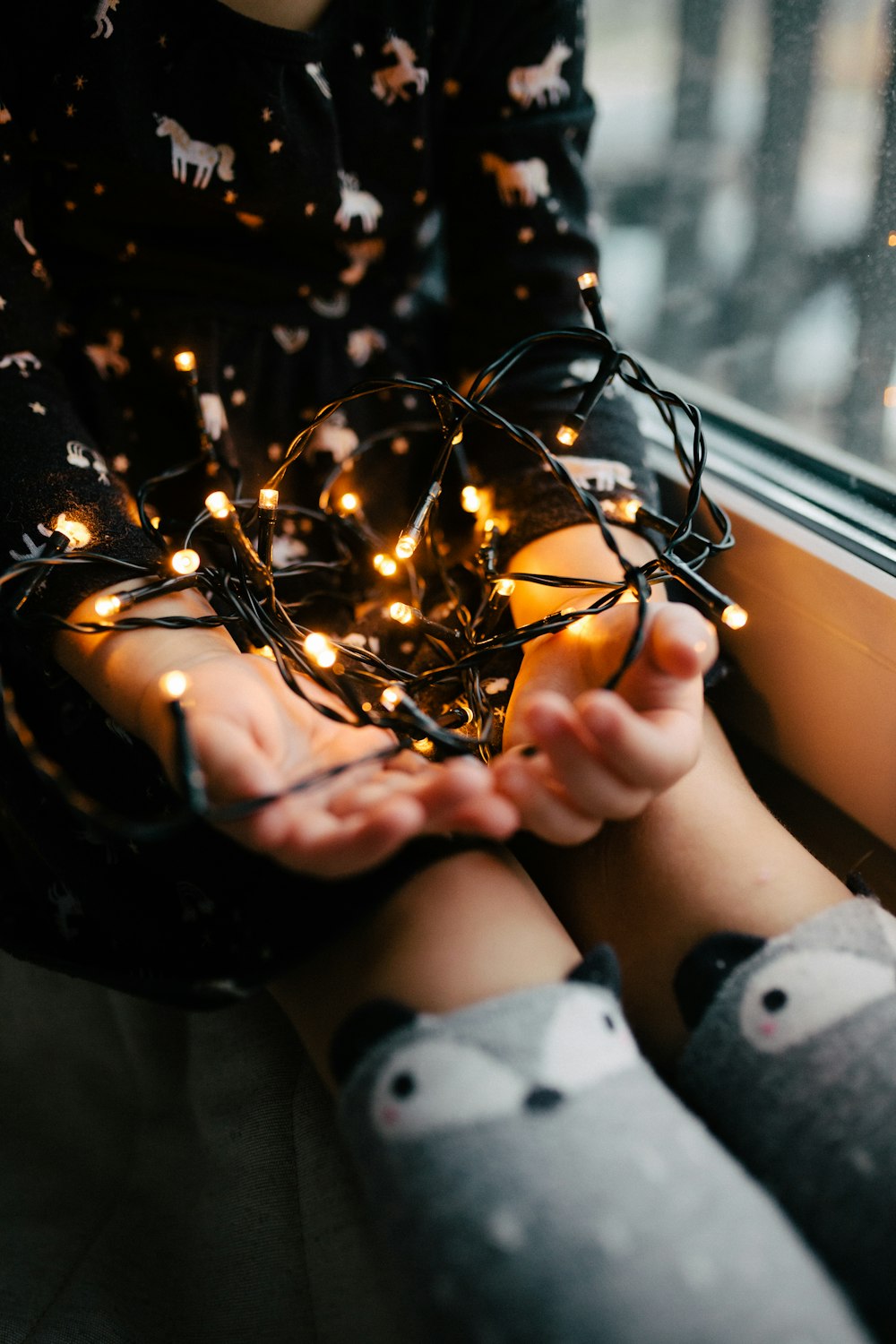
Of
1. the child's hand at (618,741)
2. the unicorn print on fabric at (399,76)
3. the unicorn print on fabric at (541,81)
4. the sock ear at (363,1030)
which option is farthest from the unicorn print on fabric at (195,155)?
the sock ear at (363,1030)

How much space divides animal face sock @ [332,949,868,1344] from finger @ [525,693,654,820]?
10cm

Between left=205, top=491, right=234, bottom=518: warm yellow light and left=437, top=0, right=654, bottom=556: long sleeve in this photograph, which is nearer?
left=205, top=491, right=234, bottom=518: warm yellow light

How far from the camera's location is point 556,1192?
0.33m

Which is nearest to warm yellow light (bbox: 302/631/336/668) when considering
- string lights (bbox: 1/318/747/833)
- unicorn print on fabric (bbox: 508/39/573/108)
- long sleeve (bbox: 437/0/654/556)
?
string lights (bbox: 1/318/747/833)

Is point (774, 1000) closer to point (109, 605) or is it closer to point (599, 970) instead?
point (599, 970)

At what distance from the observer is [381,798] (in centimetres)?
38

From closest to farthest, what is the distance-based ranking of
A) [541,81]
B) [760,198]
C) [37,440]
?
[37,440], [541,81], [760,198]

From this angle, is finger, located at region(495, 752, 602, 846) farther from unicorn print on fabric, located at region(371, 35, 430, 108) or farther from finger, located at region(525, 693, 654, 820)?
unicorn print on fabric, located at region(371, 35, 430, 108)

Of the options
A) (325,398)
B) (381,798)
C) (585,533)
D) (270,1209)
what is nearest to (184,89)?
(325,398)

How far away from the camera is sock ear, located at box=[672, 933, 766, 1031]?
0.42 m

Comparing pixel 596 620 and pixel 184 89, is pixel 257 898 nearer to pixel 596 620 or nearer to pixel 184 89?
pixel 596 620

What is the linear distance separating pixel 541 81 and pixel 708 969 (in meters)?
0.65

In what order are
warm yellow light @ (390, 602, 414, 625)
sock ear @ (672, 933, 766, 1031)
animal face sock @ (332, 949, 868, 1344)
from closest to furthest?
animal face sock @ (332, 949, 868, 1344) < sock ear @ (672, 933, 766, 1031) < warm yellow light @ (390, 602, 414, 625)

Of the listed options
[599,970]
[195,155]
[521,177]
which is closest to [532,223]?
[521,177]
